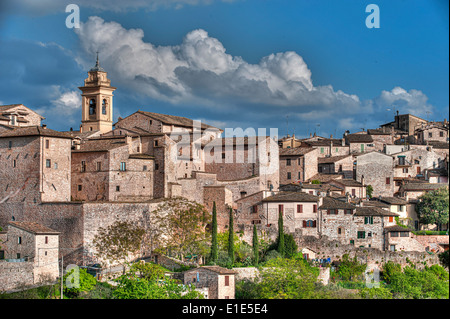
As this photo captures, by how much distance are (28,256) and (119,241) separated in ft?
15.5

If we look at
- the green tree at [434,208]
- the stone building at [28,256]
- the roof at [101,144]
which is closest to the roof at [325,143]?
the green tree at [434,208]

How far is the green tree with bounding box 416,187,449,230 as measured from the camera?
46.2 metres

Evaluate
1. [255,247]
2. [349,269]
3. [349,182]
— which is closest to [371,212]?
[349,269]

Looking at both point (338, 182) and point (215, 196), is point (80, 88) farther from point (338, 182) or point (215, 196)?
point (338, 182)

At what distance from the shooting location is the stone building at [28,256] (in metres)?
33.4

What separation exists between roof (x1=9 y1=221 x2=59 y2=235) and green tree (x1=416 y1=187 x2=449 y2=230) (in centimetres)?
2438

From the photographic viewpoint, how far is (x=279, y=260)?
37375 millimetres

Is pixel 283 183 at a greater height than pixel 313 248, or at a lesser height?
greater

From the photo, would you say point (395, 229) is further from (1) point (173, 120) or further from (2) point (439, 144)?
(2) point (439, 144)
